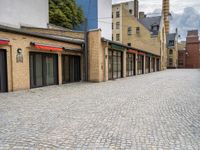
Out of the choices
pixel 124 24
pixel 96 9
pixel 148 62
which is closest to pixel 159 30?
pixel 124 24

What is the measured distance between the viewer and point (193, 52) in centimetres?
6406

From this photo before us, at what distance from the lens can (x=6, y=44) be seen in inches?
438

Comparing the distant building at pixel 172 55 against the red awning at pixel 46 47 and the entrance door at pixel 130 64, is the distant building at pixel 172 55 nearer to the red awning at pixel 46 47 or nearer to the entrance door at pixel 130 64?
the entrance door at pixel 130 64

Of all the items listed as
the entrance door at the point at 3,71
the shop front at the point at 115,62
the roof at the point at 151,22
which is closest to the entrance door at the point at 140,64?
the shop front at the point at 115,62

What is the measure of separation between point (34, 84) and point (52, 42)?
10.00 feet

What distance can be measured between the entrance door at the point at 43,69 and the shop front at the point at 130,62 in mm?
11118

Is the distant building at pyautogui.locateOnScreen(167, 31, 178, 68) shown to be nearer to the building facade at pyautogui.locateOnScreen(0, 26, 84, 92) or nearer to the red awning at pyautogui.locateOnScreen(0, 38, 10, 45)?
the building facade at pyautogui.locateOnScreen(0, 26, 84, 92)

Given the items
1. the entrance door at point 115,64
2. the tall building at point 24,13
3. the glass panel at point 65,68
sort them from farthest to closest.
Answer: the tall building at point 24,13
the entrance door at point 115,64
the glass panel at point 65,68

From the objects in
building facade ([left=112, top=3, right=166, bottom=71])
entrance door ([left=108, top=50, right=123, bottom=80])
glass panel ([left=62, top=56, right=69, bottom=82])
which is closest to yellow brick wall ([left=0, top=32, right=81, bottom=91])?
glass panel ([left=62, top=56, right=69, bottom=82])

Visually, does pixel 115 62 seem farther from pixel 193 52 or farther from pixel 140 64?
pixel 193 52

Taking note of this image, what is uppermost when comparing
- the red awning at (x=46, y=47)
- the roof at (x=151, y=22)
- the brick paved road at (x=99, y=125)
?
the roof at (x=151, y=22)

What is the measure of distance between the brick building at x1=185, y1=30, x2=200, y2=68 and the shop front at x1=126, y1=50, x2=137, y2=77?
42.9 meters

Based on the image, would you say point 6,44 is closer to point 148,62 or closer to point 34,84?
point 34,84

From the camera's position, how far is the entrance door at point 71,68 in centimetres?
1630
